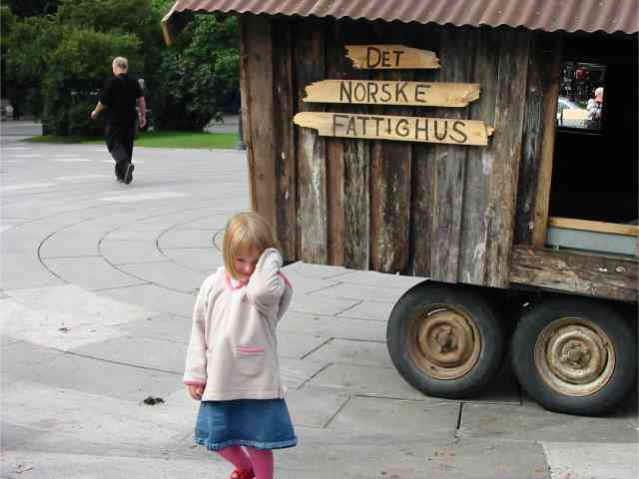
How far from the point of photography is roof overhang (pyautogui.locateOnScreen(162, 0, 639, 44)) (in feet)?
16.5

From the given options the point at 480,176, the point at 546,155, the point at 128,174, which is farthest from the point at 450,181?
the point at 128,174

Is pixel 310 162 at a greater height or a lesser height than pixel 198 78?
greater

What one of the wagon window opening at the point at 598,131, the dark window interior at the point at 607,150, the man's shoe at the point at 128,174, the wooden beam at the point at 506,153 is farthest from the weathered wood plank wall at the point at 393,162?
the man's shoe at the point at 128,174

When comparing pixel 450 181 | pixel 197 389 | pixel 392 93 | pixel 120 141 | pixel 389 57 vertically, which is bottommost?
pixel 120 141

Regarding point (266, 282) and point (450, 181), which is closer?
point (266, 282)

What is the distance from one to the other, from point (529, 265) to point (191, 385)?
2.36 meters

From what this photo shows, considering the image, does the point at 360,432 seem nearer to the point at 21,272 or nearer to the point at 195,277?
the point at 195,277

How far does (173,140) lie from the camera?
26.4 metres

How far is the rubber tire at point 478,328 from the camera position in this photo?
19.5ft

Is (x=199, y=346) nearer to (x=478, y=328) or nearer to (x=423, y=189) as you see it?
(x=423, y=189)

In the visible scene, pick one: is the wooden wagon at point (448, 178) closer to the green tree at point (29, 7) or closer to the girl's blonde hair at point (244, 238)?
the girl's blonde hair at point (244, 238)

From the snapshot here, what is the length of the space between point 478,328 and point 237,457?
7.24 feet

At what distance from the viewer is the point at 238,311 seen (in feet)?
13.1

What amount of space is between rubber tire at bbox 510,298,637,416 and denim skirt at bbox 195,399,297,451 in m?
2.16
